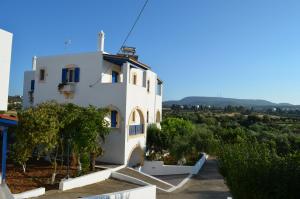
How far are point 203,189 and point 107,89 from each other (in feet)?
30.9

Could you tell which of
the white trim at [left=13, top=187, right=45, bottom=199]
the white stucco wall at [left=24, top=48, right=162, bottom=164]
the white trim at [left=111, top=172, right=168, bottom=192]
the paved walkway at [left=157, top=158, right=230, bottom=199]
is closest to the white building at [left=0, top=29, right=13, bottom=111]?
the white trim at [left=13, top=187, right=45, bottom=199]

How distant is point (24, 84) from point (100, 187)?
1994cm

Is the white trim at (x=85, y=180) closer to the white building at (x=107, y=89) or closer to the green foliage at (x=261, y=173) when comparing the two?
the white building at (x=107, y=89)

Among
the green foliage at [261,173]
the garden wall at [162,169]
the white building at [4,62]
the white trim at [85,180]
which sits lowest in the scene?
the garden wall at [162,169]

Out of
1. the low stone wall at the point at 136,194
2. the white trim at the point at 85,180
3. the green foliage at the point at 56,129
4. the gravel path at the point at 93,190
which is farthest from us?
the white trim at the point at 85,180

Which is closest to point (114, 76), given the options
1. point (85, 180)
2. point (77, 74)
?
point (77, 74)

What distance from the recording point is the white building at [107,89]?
908 inches

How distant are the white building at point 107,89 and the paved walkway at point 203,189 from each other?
4771mm

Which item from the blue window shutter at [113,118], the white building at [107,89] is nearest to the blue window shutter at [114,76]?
the white building at [107,89]

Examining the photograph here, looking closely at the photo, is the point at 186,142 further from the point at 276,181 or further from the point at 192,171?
the point at 276,181

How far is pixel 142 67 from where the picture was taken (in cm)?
2795

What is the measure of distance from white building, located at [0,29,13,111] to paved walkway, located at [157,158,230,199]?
376 inches

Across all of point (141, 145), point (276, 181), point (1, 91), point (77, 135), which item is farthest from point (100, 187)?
point (276, 181)

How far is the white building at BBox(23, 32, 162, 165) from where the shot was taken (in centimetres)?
2306
